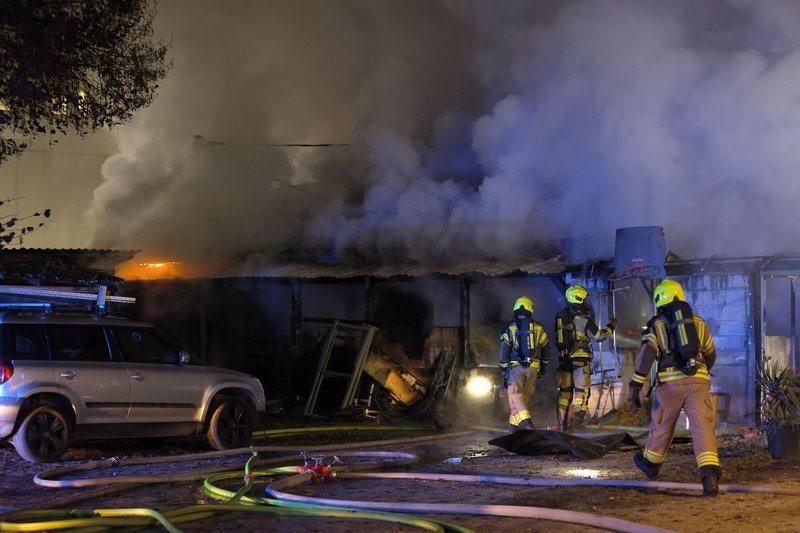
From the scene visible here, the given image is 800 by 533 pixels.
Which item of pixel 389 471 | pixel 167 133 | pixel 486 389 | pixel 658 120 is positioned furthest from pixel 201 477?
pixel 167 133

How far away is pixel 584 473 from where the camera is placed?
873 cm

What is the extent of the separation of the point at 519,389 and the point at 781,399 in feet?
10.1

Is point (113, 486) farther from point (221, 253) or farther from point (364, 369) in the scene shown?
point (221, 253)

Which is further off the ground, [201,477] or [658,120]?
[658,120]

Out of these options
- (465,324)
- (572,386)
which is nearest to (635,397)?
(572,386)

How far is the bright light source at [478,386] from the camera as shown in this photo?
15242 mm

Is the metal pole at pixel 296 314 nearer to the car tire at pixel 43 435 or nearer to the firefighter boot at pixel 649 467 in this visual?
the car tire at pixel 43 435

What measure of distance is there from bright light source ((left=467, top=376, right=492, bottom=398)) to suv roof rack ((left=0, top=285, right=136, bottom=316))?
613cm

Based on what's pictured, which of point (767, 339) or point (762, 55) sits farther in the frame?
point (762, 55)

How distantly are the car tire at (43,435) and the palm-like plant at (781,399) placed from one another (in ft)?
24.9

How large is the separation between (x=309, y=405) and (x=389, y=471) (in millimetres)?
5942

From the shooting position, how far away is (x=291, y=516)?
22.6ft

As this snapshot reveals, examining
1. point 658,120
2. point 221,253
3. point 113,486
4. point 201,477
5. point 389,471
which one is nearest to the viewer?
point 113,486

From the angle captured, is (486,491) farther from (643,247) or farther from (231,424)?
(643,247)
